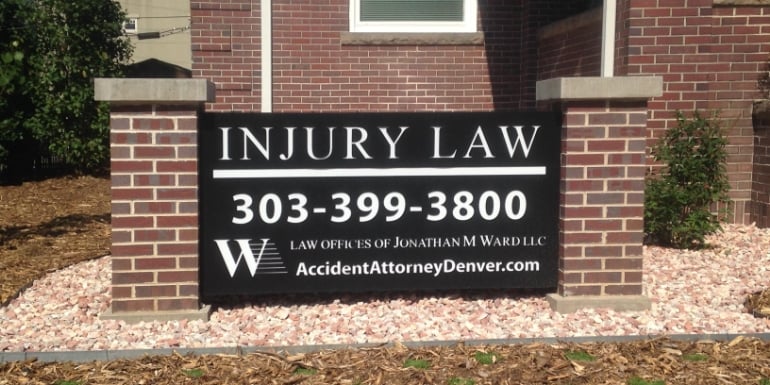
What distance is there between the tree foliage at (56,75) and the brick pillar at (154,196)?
330 inches

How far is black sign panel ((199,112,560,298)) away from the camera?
496 cm

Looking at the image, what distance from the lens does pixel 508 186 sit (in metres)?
5.16

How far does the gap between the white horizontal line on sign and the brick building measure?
25 cm

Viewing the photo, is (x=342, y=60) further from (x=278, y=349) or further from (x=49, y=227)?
(x=278, y=349)

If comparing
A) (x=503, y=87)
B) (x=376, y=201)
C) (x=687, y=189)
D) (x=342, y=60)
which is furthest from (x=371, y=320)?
(x=503, y=87)

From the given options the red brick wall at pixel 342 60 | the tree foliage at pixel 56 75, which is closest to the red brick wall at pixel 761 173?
the red brick wall at pixel 342 60

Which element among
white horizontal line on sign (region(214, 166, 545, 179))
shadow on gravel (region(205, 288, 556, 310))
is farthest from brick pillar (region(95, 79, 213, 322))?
shadow on gravel (region(205, 288, 556, 310))

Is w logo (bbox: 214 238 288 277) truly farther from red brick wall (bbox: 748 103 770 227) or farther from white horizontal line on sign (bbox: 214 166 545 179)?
red brick wall (bbox: 748 103 770 227)

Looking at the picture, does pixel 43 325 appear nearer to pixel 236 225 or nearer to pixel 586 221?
pixel 236 225

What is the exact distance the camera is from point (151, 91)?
4.68 metres

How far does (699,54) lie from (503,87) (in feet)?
10.0

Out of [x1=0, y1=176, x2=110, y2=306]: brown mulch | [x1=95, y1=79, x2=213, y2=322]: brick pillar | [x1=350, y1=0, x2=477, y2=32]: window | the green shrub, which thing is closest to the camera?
[x1=95, y1=79, x2=213, y2=322]: brick pillar

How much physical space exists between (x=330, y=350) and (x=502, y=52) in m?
6.85

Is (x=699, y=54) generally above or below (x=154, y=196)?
above
